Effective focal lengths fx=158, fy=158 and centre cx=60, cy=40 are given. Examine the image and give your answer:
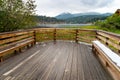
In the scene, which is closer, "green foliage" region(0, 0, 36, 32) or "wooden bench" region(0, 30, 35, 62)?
"wooden bench" region(0, 30, 35, 62)

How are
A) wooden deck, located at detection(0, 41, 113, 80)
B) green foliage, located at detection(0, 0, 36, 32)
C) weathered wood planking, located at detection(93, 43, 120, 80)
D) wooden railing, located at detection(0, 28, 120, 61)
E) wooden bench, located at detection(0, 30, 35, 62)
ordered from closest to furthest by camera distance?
1. weathered wood planking, located at detection(93, 43, 120, 80)
2. wooden deck, located at detection(0, 41, 113, 80)
3. wooden railing, located at detection(0, 28, 120, 61)
4. wooden bench, located at detection(0, 30, 35, 62)
5. green foliage, located at detection(0, 0, 36, 32)

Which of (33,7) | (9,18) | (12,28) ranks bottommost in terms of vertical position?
(12,28)

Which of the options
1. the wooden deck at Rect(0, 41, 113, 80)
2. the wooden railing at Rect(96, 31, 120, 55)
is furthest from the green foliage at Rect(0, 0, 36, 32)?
the wooden railing at Rect(96, 31, 120, 55)

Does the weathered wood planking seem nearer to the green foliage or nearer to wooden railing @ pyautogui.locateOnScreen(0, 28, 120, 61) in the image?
wooden railing @ pyautogui.locateOnScreen(0, 28, 120, 61)

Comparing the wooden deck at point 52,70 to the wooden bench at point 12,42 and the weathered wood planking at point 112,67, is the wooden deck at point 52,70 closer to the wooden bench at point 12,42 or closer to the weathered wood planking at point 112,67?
the weathered wood planking at point 112,67

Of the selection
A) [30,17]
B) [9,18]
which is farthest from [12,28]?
[30,17]

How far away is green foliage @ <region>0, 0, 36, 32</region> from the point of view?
10922mm

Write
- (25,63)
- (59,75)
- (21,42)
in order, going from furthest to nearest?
(21,42), (25,63), (59,75)

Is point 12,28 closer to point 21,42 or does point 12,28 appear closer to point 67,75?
point 21,42

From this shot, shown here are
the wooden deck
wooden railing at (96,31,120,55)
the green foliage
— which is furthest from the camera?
the green foliage

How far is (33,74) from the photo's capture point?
14.6 ft

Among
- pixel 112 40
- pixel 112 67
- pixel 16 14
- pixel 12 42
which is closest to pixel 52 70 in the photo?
pixel 112 67

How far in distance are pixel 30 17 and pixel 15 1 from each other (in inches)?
60.9

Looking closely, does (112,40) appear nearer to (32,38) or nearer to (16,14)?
(32,38)
